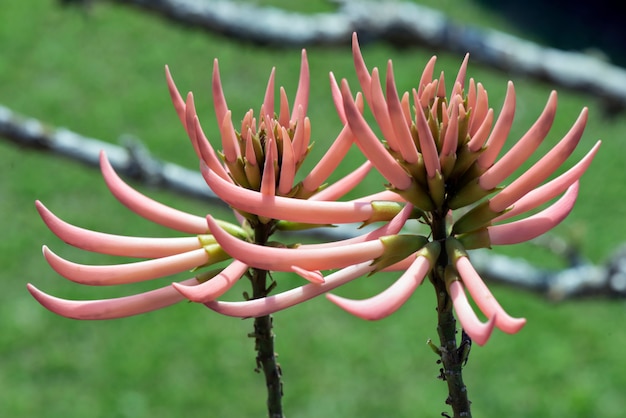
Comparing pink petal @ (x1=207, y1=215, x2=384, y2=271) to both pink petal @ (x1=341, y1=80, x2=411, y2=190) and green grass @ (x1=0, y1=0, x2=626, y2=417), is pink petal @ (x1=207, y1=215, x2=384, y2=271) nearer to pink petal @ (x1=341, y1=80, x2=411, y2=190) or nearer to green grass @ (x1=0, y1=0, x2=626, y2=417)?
pink petal @ (x1=341, y1=80, x2=411, y2=190)

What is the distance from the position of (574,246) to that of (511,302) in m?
1.37

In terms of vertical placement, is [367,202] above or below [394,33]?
below

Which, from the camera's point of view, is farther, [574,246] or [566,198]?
[574,246]

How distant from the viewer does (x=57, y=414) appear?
2.88m

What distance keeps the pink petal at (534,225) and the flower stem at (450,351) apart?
38 mm

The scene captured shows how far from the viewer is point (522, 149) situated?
0.55 metres

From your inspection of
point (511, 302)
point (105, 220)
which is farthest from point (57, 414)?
point (511, 302)

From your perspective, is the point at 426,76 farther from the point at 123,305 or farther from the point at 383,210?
the point at 123,305

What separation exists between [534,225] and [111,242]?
268 mm

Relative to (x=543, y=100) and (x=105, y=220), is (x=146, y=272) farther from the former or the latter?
(x=543, y=100)

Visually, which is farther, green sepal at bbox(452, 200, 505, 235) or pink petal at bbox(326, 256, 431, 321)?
green sepal at bbox(452, 200, 505, 235)

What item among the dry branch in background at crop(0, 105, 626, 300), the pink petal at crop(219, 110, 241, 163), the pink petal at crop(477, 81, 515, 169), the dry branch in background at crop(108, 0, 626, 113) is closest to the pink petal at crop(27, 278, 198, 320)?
the pink petal at crop(219, 110, 241, 163)

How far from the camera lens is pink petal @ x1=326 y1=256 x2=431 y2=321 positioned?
45cm

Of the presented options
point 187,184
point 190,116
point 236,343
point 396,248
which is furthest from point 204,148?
point 236,343
